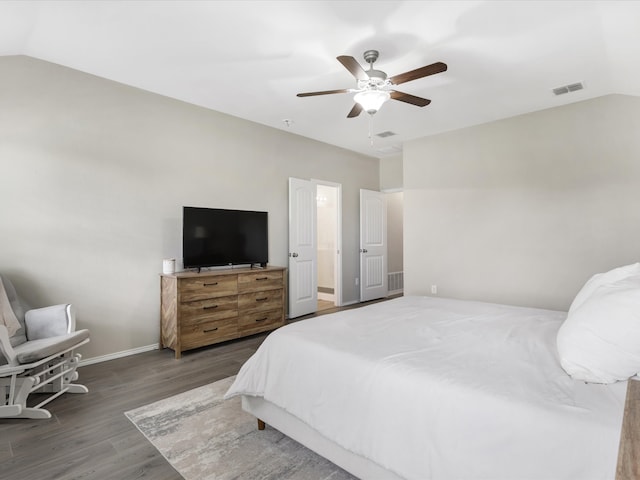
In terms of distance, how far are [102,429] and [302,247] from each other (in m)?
3.51

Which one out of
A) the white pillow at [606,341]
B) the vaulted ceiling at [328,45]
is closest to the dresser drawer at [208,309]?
the vaulted ceiling at [328,45]

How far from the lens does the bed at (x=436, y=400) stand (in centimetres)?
115

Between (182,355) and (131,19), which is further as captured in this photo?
(182,355)

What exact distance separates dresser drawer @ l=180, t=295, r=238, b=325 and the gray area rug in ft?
3.65

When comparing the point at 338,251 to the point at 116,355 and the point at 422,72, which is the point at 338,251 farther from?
the point at 422,72

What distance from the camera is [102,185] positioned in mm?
3480

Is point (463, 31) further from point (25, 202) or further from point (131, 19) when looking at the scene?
point (25, 202)

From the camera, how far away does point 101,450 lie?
202cm

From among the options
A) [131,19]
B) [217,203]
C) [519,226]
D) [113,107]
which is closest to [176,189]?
[217,203]

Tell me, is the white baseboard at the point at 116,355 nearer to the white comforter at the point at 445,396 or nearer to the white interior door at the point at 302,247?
the white interior door at the point at 302,247

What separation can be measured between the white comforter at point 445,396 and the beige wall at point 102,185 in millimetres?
2248

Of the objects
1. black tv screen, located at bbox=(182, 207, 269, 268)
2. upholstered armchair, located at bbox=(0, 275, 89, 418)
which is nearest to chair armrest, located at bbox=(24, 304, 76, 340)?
upholstered armchair, located at bbox=(0, 275, 89, 418)

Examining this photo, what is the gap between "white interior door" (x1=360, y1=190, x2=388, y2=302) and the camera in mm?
6418

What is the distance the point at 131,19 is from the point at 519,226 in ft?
14.9
